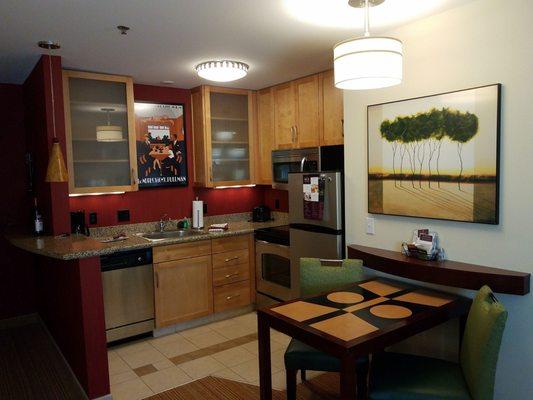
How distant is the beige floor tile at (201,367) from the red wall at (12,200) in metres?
2.09

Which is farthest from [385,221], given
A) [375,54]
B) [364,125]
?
[375,54]

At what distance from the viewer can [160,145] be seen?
434cm

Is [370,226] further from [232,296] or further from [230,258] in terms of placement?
[232,296]

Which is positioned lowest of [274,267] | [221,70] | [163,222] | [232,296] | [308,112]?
[232,296]

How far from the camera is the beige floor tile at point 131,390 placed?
2.80 metres

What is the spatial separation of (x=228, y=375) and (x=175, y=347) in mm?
730

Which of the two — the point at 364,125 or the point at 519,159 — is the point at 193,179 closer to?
the point at 364,125

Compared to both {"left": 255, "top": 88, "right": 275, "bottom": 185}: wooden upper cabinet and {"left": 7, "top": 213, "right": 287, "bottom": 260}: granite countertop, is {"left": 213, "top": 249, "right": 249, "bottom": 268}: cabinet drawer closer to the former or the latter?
{"left": 7, "top": 213, "right": 287, "bottom": 260}: granite countertop

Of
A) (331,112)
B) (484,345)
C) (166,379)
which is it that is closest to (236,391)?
(166,379)

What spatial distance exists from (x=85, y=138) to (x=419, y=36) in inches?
113

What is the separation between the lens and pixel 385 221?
2.87 metres

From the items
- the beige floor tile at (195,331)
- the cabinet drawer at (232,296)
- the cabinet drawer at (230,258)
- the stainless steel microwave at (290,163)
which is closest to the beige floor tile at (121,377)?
the beige floor tile at (195,331)

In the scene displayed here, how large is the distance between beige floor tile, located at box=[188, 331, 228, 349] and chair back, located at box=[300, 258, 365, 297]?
1291 mm

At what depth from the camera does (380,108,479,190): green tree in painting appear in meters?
2.34
